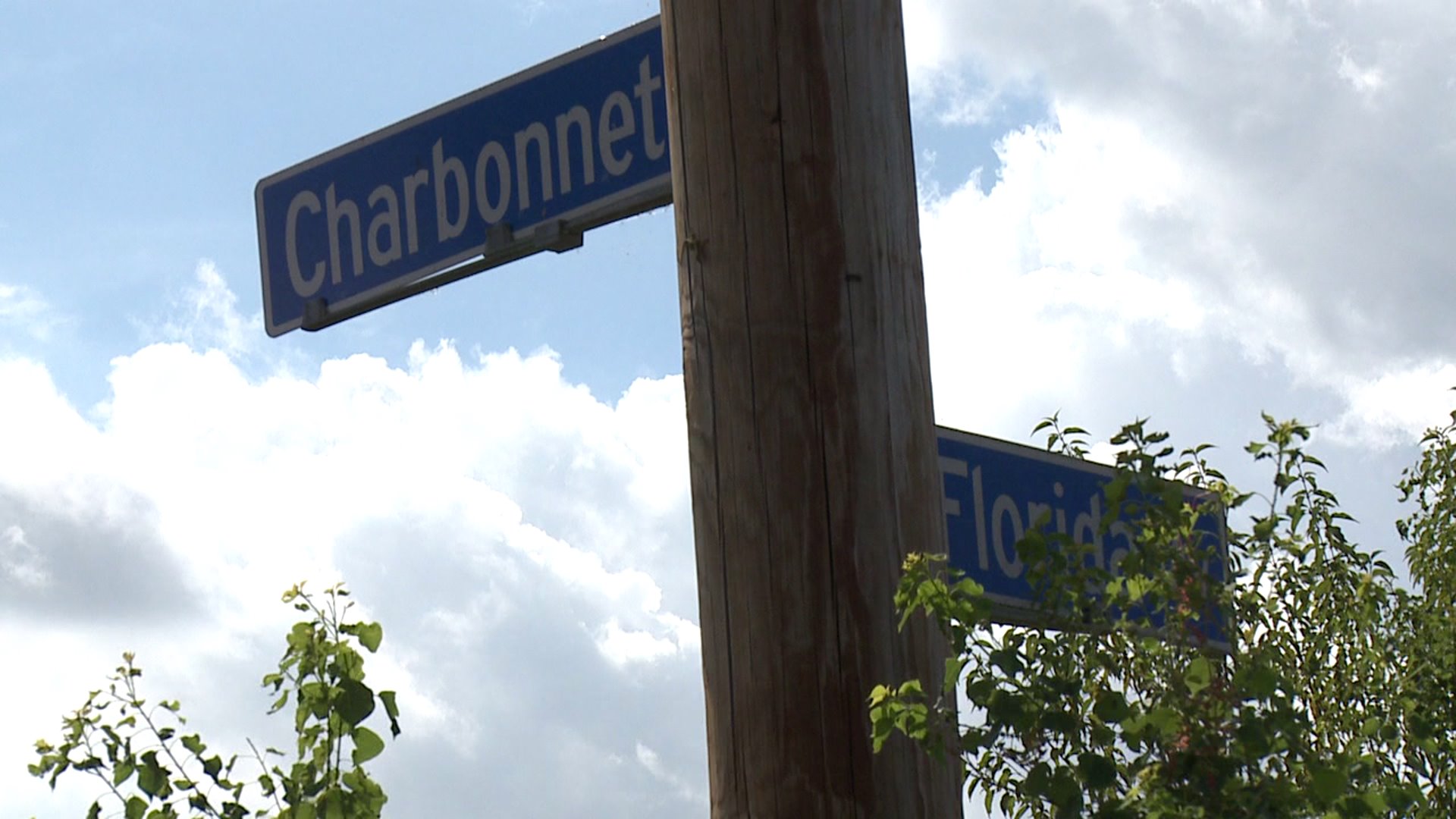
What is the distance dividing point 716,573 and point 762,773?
267mm

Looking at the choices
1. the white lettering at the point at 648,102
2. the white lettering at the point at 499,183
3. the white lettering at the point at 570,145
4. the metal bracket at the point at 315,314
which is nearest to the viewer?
the white lettering at the point at 648,102

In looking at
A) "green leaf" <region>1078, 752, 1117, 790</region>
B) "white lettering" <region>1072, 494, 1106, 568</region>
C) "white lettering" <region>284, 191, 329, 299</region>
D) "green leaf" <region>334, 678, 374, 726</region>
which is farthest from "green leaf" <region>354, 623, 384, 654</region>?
"white lettering" <region>1072, 494, 1106, 568</region>

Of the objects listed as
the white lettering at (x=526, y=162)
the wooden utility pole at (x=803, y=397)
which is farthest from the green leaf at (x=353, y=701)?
the white lettering at (x=526, y=162)

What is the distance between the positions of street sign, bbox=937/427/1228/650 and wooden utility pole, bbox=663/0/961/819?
3.90 feet

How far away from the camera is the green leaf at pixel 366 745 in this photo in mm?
2367

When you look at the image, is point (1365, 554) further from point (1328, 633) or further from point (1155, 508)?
point (1155, 508)

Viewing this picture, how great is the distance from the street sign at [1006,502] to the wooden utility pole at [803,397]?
1.19 m

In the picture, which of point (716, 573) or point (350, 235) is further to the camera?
point (350, 235)

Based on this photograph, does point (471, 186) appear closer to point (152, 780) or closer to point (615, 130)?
point (615, 130)

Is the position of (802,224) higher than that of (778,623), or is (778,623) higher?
(802,224)

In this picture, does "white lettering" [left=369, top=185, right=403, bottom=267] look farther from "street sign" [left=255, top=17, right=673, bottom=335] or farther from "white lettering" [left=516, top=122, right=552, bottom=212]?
"white lettering" [left=516, top=122, right=552, bottom=212]

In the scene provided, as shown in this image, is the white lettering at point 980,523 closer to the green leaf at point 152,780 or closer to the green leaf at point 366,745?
the green leaf at point 366,745

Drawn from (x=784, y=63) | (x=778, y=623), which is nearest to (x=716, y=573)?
(x=778, y=623)

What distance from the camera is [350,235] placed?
3607mm
